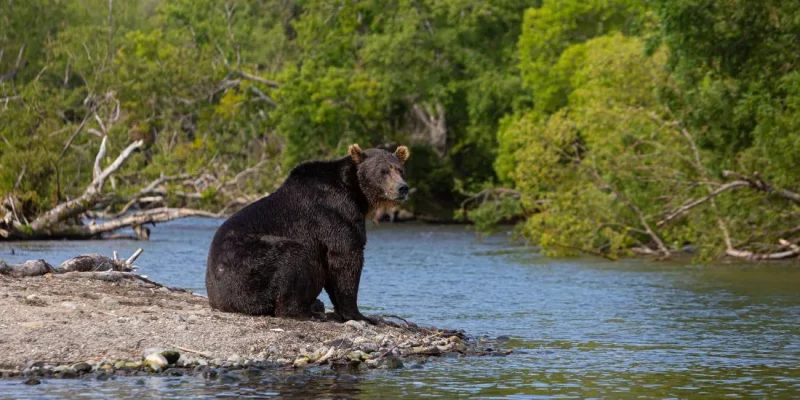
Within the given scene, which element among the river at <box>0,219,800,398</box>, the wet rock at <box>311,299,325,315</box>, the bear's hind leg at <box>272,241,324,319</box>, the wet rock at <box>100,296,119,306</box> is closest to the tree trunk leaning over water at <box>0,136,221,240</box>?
the river at <box>0,219,800,398</box>

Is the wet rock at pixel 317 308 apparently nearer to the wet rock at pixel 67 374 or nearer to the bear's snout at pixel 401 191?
the bear's snout at pixel 401 191

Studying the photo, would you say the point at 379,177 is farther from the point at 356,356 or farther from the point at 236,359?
the point at 236,359

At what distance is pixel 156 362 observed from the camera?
12172mm

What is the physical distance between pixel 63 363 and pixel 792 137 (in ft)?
56.1

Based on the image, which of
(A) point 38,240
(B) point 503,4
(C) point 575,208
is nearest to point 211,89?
(B) point 503,4

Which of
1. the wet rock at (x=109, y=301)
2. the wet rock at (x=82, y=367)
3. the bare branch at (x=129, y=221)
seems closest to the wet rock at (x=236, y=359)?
the wet rock at (x=82, y=367)

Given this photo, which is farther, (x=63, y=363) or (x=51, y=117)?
(x=51, y=117)

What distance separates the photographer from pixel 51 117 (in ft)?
130

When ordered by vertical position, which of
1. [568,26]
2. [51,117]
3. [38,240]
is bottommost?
[38,240]

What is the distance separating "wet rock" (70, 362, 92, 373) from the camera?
39.2 feet

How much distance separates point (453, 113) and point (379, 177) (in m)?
46.3

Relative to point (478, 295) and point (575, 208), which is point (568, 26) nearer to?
point (575, 208)

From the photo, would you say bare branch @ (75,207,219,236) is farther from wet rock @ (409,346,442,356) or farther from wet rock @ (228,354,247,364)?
wet rock @ (228,354,247,364)

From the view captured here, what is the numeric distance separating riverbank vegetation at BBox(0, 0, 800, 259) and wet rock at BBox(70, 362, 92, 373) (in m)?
15.4
